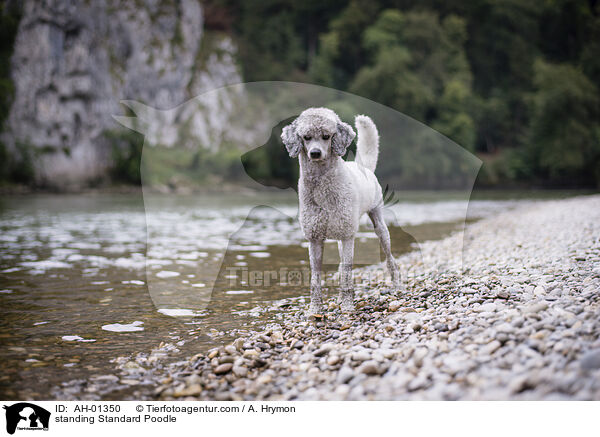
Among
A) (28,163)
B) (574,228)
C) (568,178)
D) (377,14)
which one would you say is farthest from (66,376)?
(377,14)

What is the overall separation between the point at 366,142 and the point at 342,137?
1.29m

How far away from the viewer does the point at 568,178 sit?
35.3m

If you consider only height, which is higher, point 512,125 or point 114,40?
point 114,40

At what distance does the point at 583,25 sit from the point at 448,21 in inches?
684

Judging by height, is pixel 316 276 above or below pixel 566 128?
below

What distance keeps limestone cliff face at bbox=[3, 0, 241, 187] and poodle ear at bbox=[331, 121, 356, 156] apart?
44291 mm

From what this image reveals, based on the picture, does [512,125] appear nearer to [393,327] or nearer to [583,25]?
[583,25]

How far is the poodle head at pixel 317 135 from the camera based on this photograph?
12.3 ft

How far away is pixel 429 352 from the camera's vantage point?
9.44ft

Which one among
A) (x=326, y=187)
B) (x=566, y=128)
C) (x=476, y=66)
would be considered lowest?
(x=326, y=187)

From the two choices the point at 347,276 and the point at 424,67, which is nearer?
the point at 347,276
